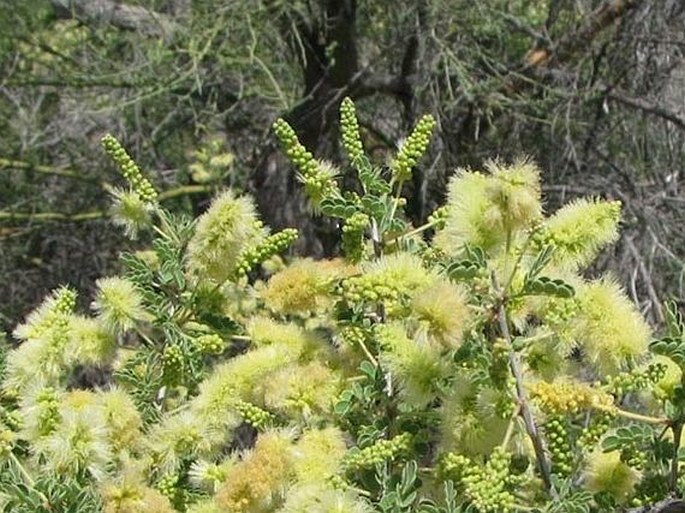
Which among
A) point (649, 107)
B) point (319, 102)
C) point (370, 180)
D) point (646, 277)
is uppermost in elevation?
point (370, 180)

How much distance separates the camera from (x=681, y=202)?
361 cm

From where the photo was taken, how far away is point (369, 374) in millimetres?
1339

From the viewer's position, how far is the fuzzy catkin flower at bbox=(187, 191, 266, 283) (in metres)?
1.42

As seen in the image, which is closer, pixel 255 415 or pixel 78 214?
pixel 255 415

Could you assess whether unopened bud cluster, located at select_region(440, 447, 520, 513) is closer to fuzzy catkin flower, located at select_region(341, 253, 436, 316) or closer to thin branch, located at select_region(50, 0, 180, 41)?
fuzzy catkin flower, located at select_region(341, 253, 436, 316)

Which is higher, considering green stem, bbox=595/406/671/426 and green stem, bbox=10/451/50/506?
green stem, bbox=595/406/671/426

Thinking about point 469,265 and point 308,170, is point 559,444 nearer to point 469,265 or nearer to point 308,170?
point 469,265

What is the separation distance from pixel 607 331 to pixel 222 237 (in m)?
0.45

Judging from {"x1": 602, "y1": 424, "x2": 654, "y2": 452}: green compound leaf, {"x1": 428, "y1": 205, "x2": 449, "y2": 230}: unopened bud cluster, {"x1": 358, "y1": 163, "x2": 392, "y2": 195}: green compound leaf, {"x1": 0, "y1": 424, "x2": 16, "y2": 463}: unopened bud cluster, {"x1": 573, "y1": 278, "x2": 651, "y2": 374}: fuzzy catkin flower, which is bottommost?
{"x1": 0, "y1": 424, "x2": 16, "y2": 463}: unopened bud cluster

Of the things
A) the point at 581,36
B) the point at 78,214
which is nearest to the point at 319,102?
the point at 581,36

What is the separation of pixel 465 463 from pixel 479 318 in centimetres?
15

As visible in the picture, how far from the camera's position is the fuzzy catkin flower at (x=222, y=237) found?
1423 mm

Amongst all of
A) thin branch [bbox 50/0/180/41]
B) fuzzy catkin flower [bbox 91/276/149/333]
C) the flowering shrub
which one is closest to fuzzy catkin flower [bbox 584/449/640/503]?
the flowering shrub

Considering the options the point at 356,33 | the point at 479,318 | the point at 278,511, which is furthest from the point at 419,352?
the point at 356,33
